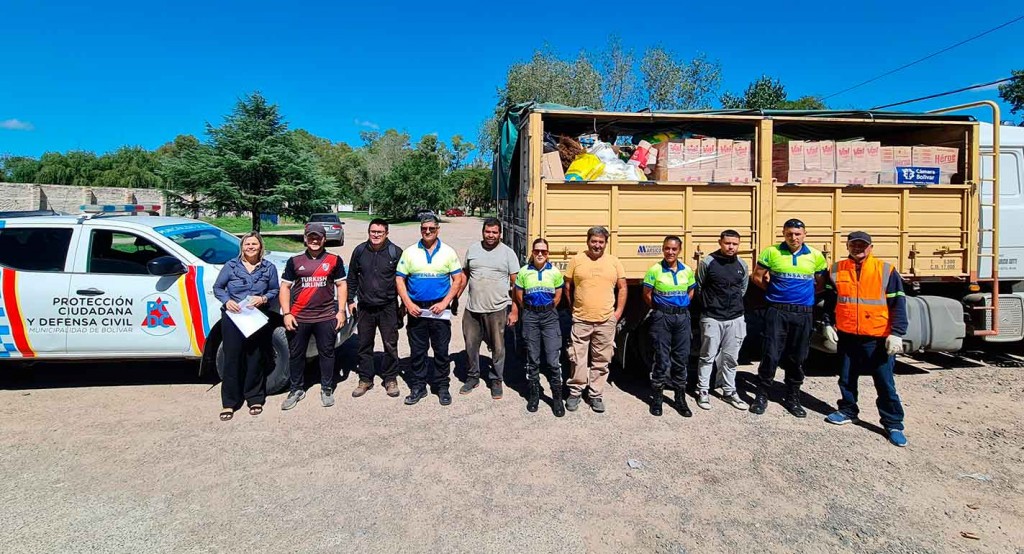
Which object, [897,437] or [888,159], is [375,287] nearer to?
[897,437]

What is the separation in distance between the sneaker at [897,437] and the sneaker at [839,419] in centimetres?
36

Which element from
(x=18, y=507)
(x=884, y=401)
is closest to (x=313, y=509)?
(x=18, y=507)

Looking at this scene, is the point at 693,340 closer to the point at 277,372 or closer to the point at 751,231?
the point at 751,231

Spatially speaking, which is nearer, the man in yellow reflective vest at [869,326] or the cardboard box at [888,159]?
the man in yellow reflective vest at [869,326]

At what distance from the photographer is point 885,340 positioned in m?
4.43

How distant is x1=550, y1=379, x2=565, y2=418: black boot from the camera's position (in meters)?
4.82

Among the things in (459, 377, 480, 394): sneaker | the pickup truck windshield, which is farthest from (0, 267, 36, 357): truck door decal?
(459, 377, 480, 394): sneaker

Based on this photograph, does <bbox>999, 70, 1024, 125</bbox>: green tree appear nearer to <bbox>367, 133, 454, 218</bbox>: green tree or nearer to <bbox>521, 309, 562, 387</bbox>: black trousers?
<bbox>521, 309, 562, 387</bbox>: black trousers

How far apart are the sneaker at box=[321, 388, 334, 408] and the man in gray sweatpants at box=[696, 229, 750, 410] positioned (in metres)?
3.34

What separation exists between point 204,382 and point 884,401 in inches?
244

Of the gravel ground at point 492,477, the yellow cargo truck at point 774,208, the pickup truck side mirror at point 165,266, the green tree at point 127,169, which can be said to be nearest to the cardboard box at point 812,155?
the yellow cargo truck at point 774,208

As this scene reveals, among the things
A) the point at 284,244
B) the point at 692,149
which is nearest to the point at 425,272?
the point at 692,149

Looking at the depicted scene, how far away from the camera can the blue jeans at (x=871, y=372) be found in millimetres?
4359

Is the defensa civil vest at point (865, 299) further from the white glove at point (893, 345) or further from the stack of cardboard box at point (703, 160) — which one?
the stack of cardboard box at point (703, 160)
